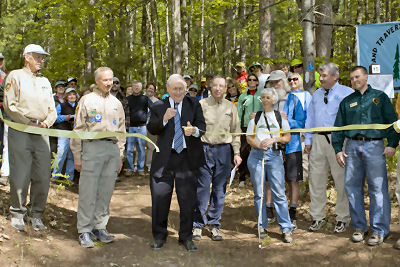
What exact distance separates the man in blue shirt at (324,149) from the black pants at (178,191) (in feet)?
6.29

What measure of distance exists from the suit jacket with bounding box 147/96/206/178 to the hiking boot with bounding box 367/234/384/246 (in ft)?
7.98

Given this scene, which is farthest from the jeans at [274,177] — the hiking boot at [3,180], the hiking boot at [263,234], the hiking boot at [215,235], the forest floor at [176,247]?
the hiking boot at [3,180]

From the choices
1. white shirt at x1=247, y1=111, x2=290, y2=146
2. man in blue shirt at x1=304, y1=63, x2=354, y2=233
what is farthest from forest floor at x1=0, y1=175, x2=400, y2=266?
white shirt at x1=247, y1=111, x2=290, y2=146

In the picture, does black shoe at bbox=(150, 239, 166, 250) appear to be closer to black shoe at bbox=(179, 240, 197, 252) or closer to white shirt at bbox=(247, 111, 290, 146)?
black shoe at bbox=(179, 240, 197, 252)

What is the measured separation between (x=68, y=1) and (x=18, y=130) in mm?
11593

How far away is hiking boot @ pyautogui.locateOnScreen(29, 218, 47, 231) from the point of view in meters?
5.70

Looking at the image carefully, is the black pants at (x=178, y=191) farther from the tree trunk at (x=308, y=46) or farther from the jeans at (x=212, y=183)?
the tree trunk at (x=308, y=46)

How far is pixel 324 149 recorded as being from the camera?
630 cm

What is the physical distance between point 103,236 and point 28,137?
1.67 meters

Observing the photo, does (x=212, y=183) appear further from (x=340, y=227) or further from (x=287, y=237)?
(x=340, y=227)

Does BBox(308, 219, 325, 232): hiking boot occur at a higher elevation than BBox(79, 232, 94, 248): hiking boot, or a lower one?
lower

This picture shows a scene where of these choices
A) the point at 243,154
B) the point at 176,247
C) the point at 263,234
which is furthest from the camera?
the point at 243,154

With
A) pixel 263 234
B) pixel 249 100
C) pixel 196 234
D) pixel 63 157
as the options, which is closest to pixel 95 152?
pixel 196 234

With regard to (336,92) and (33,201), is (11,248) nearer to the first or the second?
(33,201)
